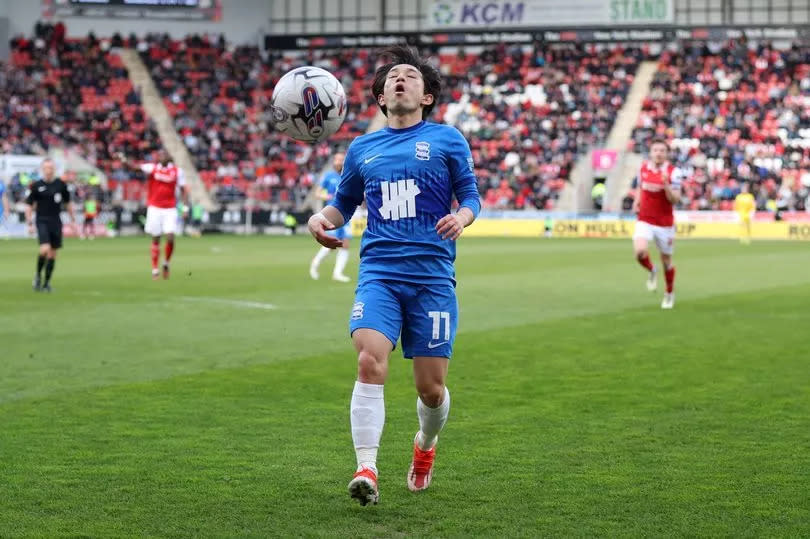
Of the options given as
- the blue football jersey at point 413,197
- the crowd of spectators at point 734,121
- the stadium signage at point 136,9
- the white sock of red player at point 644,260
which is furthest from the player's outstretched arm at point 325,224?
the stadium signage at point 136,9

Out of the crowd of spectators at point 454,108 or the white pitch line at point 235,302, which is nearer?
the white pitch line at point 235,302

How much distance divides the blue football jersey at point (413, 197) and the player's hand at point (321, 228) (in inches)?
8.8

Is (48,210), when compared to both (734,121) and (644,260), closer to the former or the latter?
(644,260)

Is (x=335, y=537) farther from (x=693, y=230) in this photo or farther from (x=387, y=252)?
(x=693, y=230)

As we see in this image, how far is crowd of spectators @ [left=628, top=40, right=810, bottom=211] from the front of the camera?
51031 mm

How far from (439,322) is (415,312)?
0.13 meters

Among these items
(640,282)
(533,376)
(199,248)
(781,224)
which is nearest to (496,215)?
(781,224)

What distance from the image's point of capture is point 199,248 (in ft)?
123

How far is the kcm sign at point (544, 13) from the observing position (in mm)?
58438

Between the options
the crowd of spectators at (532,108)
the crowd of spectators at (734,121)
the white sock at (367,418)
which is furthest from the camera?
the crowd of spectators at (532,108)

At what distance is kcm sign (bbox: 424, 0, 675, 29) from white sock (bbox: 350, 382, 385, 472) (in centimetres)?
5486

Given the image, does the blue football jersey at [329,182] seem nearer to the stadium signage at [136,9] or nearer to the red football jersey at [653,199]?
the red football jersey at [653,199]

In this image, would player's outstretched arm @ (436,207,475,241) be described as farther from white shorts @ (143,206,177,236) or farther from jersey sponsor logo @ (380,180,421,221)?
white shorts @ (143,206,177,236)

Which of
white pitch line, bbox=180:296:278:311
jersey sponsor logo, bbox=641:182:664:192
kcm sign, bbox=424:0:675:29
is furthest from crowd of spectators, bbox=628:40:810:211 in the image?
white pitch line, bbox=180:296:278:311
